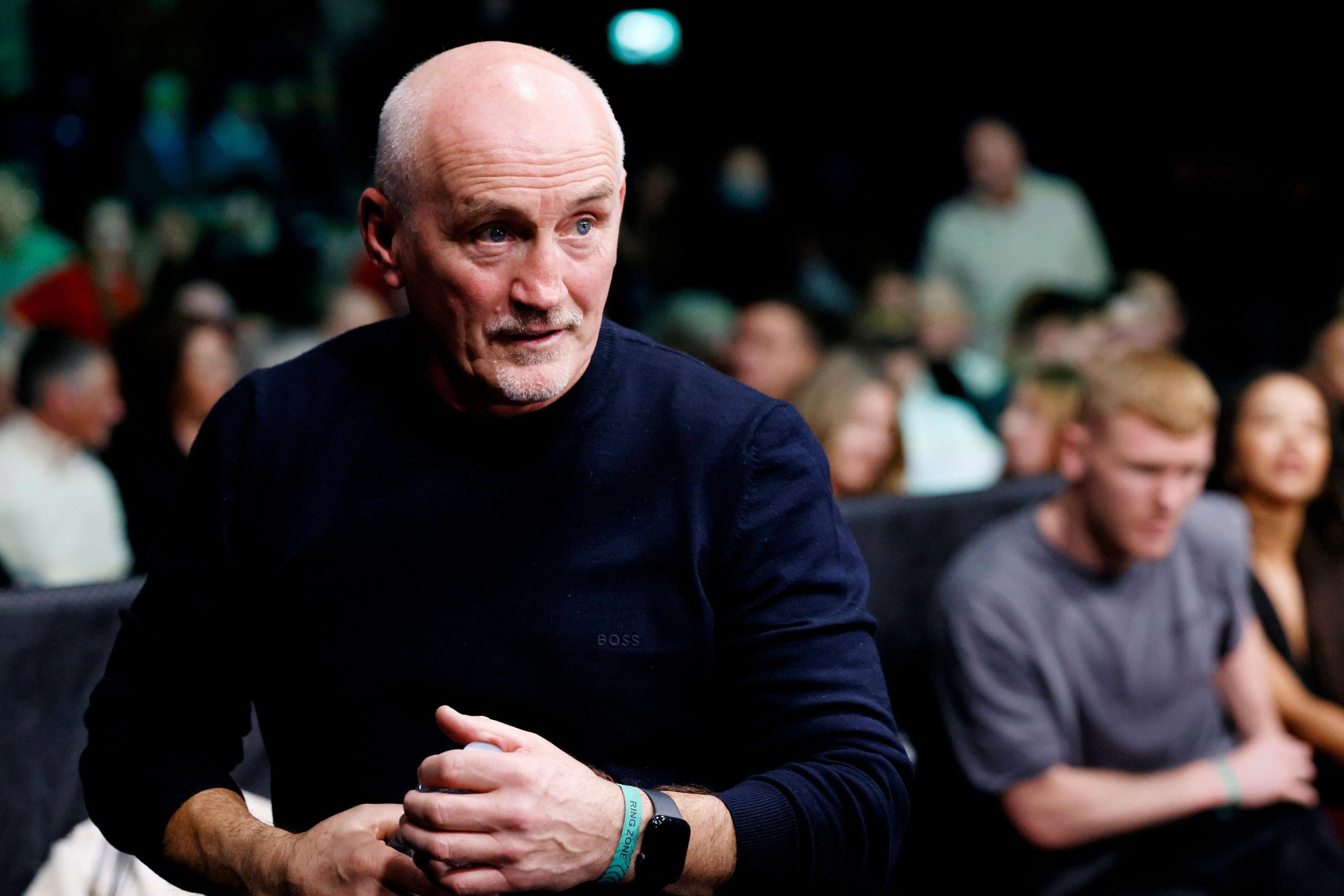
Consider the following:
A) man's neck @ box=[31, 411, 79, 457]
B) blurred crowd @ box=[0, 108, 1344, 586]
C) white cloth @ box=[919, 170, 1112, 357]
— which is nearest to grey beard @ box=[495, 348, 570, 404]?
blurred crowd @ box=[0, 108, 1344, 586]

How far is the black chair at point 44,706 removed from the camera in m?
2.04

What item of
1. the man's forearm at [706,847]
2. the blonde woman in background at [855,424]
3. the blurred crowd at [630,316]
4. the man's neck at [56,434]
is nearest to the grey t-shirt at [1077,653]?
the blurred crowd at [630,316]

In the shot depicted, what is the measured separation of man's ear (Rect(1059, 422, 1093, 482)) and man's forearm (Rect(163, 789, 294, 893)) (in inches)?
72.5

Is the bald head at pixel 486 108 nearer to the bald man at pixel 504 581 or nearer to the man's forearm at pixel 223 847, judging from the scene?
the bald man at pixel 504 581

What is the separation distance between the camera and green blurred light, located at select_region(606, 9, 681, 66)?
840cm

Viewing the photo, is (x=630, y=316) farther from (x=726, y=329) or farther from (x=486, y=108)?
(x=486, y=108)

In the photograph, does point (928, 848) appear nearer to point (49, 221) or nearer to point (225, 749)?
point (225, 749)

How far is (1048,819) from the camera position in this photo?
2.53 meters

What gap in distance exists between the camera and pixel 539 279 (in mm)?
1283

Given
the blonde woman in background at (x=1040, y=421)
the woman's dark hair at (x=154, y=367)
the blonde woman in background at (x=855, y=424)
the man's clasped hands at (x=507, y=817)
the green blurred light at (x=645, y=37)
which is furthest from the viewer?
the green blurred light at (x=645, y=37)

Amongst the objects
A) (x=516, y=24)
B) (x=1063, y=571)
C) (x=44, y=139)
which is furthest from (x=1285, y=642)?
(x=44, y=139)

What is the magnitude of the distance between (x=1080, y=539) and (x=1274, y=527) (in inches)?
41.6

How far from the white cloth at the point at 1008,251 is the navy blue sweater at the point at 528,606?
15.8 ft

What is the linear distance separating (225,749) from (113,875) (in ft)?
2.15
